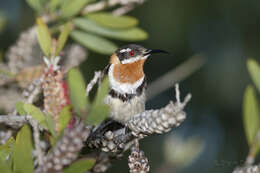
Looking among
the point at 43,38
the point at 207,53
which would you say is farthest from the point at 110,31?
the point at 207,53

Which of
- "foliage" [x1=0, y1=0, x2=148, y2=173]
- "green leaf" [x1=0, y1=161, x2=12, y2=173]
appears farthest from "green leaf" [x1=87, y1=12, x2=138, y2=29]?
"green leaf" [x1=0, y1=161, x2=12, y2=173]

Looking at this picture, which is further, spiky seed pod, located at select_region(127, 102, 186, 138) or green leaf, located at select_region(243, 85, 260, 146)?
green leaf, located at select_region(243, 85, 260, 146)

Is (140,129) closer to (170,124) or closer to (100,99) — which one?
(170,124)

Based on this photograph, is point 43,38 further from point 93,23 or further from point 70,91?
point 93,23

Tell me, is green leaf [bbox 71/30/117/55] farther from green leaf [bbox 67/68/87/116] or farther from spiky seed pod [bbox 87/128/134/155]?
green leaf [bbox 67/68/87/116]

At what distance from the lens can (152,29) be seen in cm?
408

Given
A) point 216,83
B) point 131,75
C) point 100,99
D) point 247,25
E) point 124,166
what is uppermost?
point 100,99

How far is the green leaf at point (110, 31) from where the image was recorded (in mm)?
2168

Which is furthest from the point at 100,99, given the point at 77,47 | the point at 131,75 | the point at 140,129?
the point at 77,47

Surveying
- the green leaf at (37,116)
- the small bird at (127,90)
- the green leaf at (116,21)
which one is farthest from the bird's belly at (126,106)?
the green leaf at (37,116)

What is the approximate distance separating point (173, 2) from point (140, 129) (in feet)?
8.93

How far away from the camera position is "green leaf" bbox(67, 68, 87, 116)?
1149mm

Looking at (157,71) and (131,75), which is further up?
(131,75)

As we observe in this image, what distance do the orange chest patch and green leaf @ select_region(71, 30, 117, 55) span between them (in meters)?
0.37
